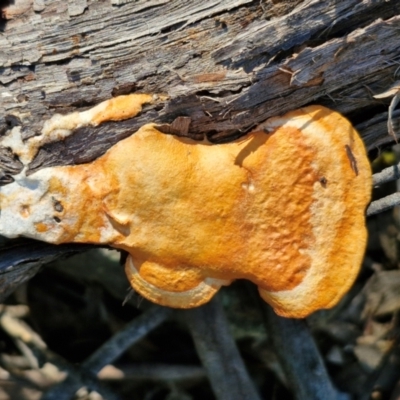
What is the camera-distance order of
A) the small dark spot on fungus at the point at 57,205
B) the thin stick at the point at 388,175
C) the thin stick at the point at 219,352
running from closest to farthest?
1. the small dark spot on fungus at the point at 57,205
2. the thin stick at the point at 388,175
3. the thin stick at the point at 219,352

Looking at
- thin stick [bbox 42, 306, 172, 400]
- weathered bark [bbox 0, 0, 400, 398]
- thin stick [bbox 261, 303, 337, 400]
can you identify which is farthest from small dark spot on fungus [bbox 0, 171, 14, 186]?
thin stick [bbox 261, 303, 337, 400]

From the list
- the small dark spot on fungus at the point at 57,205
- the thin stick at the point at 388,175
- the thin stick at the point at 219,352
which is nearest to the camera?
the small dark spot on fungus at the point at 57,205

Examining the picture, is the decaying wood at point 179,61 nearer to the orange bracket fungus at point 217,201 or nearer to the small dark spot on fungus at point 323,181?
the orange bracket fungus at point 217,201

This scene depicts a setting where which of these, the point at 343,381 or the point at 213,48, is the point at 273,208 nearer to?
the point at 213,48

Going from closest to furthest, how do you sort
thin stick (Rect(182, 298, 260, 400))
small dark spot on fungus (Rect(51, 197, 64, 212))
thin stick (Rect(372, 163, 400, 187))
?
small dark spot on fungus (Rect(51, 197, 64, 212))
thin stick (Rect(372, 163, 400, 187))
thin stick (Rect(182, 298, 260, 400))

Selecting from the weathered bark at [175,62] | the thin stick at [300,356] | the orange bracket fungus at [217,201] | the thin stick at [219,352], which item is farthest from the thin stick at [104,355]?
the weathered bark at [175,62]

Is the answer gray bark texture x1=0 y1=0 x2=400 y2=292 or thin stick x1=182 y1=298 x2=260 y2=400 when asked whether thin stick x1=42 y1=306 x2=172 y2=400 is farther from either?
gray bark texture x1=0 y1=0 x2=400 y2=292

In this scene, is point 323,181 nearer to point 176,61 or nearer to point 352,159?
point 352,159
